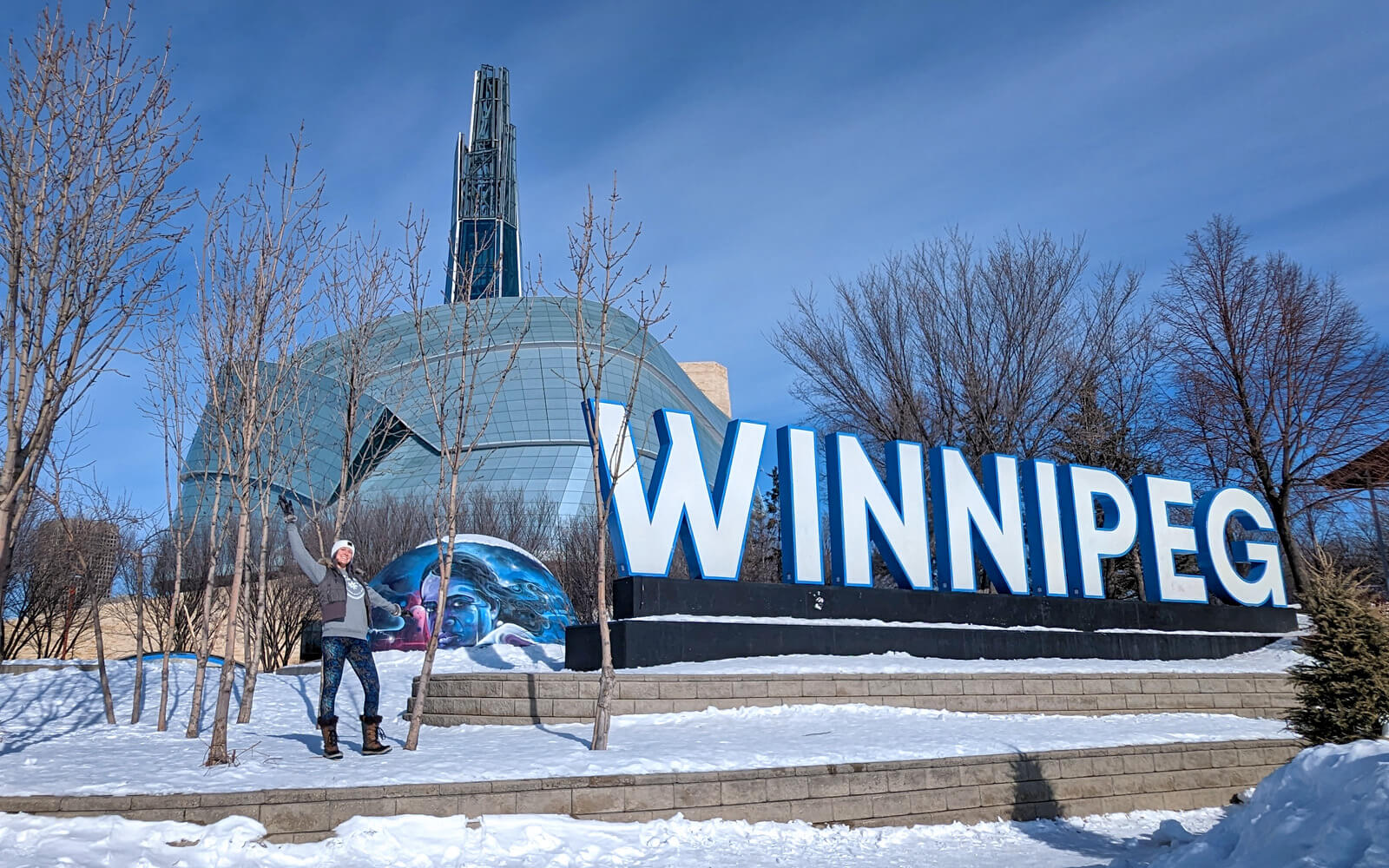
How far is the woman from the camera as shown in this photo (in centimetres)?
707

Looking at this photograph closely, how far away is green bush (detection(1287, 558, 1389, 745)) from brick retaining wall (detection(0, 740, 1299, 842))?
1.28m

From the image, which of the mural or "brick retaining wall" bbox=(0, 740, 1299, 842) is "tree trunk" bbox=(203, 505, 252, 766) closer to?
"brick retaining wall" bbox=(0, 740, 1299, 842)

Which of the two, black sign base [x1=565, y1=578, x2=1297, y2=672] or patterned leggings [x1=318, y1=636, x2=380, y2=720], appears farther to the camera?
black sign base [x1=565, y1=578, x2=1297, y2=672]

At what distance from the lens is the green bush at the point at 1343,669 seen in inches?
294

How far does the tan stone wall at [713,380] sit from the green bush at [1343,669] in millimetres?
87189

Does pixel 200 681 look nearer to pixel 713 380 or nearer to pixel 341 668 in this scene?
pixel 341 668

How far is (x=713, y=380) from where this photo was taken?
9662 centimetres

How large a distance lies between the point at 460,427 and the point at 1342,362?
68.8ft

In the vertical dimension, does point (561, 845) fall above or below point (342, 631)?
below

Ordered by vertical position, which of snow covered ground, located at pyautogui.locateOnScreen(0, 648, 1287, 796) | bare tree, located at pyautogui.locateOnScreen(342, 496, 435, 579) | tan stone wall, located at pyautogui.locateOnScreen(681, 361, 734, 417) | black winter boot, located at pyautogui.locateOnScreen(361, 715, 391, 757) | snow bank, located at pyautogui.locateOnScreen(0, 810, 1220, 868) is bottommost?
snow bank, located at pyautogui.locateOnScreen(0, 810, 1220, 868)

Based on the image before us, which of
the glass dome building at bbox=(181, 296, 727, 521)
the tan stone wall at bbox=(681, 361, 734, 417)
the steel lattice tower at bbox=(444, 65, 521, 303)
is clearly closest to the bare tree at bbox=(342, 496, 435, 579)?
the glass dome building at bbox=(181, 296, 727, 521)

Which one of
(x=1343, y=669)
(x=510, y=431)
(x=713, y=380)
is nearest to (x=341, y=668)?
(x=1343, y=669)

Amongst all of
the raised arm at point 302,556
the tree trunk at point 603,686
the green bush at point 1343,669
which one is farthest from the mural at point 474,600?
the green bush at point 1343,669

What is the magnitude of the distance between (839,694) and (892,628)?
309 cm
